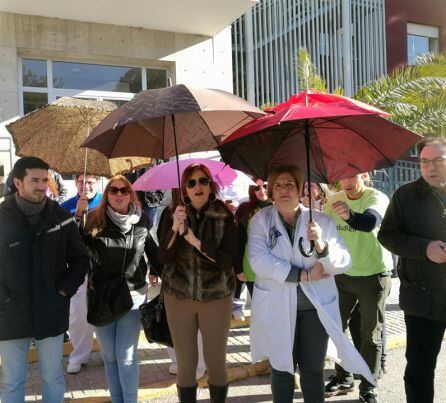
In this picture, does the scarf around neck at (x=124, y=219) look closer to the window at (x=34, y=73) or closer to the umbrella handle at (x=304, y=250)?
the umbrella handle at (x=304, y=250)

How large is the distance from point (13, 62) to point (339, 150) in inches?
259

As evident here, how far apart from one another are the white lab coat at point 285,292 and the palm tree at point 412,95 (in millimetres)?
6751

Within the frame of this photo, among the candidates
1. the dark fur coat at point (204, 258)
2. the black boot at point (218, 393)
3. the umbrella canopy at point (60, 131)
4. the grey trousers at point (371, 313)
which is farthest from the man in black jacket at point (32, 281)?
the grey trousers at point (371, 313)

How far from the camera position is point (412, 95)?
9.66 meters

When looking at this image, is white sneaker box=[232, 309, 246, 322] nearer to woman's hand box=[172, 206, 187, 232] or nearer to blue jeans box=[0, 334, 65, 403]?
blue jeans box=[0, 334, 65, 403]

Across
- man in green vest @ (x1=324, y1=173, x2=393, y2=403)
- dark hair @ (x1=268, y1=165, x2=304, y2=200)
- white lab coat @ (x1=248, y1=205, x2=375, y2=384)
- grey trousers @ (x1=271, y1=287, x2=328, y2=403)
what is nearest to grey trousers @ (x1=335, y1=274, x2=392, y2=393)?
man in green vest @ (x1=324, y1=173, x2=393, y2=403)

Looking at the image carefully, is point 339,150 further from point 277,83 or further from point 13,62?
point 277,83

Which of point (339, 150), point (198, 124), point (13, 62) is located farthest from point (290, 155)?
point (13, 62)

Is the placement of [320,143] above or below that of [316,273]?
above

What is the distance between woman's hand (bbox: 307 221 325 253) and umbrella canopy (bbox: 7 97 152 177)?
2169 millimetres

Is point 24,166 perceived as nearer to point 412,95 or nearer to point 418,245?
point 418,245

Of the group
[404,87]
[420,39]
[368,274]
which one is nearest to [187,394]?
[368,274]

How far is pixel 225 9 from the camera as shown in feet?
28.0

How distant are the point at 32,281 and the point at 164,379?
212 cm
